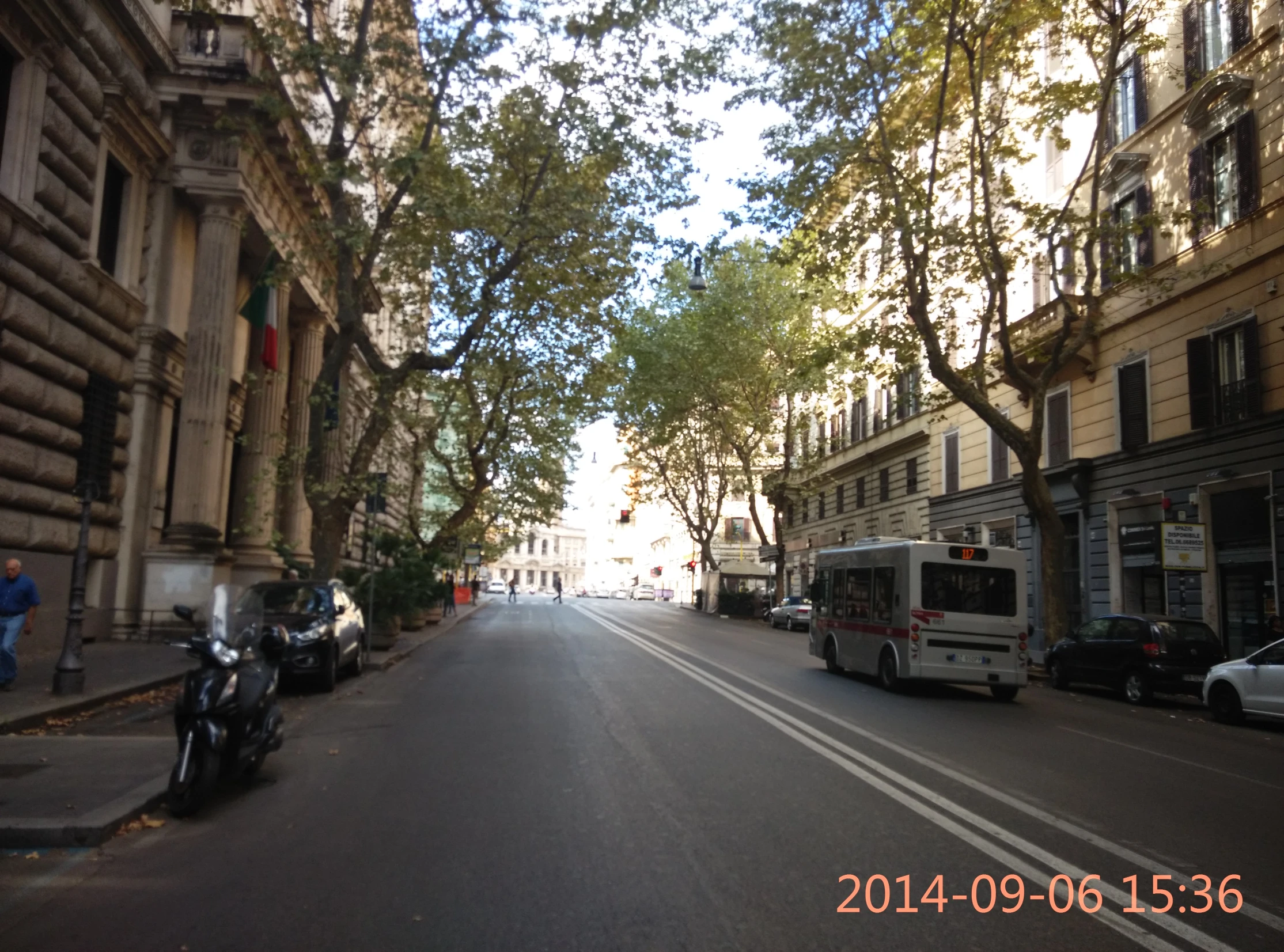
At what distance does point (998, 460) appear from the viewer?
107 ft

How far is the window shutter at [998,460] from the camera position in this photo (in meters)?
32.1

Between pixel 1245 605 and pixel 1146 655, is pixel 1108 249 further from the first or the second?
pixel 1146 655

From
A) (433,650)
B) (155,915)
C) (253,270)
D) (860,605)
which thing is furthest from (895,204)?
(155,915)

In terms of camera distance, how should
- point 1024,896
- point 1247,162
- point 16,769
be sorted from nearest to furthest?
point 1024,896 < point 16,769 < point 1247,162

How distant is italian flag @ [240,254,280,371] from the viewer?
2266 cm

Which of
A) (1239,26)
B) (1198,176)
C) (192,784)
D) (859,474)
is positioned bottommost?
(192,784)

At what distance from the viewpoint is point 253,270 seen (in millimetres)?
26125

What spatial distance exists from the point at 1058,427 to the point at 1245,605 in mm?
8496

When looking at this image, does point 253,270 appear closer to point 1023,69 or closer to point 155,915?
point 1023,69

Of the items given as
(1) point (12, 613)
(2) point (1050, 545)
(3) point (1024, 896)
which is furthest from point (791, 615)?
(3) point (1024, 896)

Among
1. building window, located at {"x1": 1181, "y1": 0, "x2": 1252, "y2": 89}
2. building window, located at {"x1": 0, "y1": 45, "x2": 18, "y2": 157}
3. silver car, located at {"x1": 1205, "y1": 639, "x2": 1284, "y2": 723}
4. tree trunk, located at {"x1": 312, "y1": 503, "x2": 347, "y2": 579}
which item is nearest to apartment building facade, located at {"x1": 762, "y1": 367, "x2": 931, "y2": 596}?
building window, located at {"x1": 1181, "y1": 0, "x2": 1252, "y2": 89}

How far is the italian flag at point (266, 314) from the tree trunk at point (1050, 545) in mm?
16329

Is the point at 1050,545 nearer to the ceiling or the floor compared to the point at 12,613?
nearer to the ceiling

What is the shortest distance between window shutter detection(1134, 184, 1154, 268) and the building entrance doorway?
290 inches
